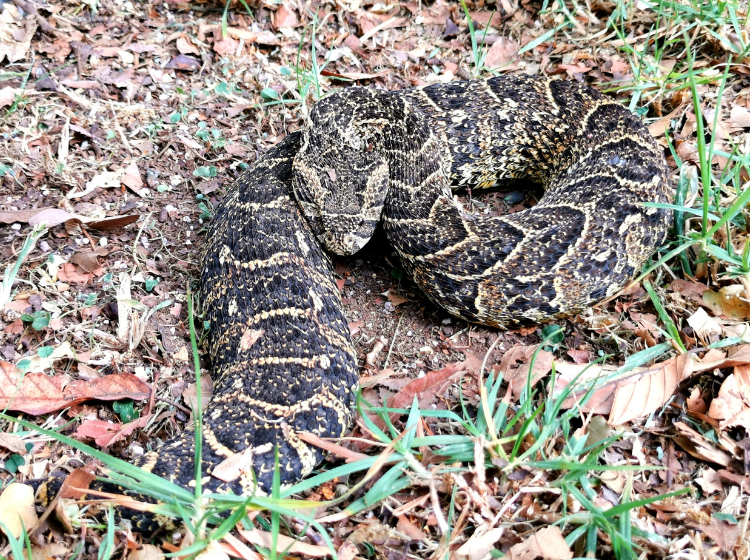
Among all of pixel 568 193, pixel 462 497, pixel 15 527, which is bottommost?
pixel 15 527

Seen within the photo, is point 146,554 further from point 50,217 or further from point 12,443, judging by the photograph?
point 50,217

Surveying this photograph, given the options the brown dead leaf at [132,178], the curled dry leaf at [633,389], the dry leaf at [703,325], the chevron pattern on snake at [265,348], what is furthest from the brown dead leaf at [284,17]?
the dry leaf at [703,325]

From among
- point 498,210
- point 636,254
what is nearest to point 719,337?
point 636,254

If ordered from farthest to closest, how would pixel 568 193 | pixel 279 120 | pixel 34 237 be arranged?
pixel 279 120 < pixel 568 193 < pixel 34 237

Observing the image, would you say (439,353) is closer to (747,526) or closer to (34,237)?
(747,526)

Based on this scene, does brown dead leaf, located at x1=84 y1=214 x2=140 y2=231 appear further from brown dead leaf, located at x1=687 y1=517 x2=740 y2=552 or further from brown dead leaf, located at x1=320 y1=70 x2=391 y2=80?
brown dead leaf, located at x1=687 y1=517 x2=740 y2=552

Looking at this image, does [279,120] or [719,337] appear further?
[279,120]

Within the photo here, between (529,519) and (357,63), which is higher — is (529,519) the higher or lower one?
the lower one

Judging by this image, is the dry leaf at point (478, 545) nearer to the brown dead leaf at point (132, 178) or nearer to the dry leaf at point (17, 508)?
the dry leaf at point (17, 508)
